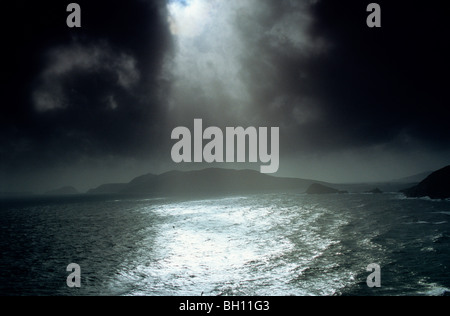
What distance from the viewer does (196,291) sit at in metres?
23.3

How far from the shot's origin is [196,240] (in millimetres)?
46906

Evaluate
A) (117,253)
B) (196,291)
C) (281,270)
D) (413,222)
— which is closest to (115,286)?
(196,291)

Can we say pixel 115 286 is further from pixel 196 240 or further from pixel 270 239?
pixel 270 239

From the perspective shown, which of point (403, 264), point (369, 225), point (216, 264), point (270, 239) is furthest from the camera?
point (369, 225)

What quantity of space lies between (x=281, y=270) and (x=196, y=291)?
10368mm
